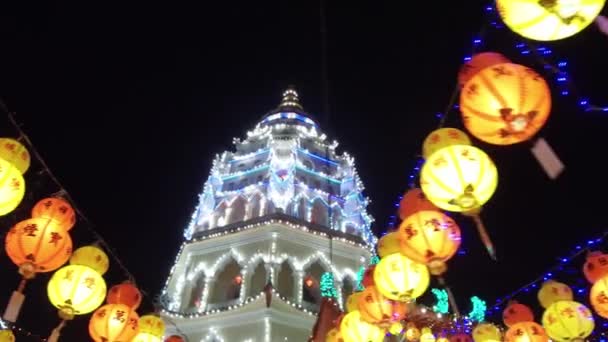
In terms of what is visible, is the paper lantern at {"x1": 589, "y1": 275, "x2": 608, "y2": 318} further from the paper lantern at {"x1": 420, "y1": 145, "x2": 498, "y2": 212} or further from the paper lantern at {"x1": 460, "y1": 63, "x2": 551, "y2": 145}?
the paper lantern at {"x1": 460, "y1": 63, "x2": 551, "y2": 145}

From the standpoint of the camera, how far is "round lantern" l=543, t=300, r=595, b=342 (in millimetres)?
7004

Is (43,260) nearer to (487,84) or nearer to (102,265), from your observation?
(102,265)

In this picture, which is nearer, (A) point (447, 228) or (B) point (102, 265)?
(A) point (447, 228)

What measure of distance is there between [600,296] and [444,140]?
315 cm

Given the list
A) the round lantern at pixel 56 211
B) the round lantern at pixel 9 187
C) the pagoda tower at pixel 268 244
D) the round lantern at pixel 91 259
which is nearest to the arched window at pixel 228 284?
the pagoda tower at pixel 268 244

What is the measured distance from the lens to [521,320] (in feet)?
26.0

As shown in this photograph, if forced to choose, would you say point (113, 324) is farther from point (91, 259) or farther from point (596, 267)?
point (596, 267)

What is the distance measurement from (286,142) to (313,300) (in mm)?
5890

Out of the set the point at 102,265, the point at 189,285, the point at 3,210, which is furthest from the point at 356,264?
the point at 3,210

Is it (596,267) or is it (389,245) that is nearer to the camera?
(389,245)

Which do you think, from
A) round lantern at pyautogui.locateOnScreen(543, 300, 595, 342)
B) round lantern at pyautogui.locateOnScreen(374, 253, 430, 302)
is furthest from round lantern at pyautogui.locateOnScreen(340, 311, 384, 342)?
round lantern at pyautogui.locateOnScreen(543, 300, 595, 342)

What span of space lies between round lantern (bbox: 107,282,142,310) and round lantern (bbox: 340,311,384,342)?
287 cm

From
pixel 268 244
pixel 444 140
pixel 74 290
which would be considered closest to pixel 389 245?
pixel 444 140

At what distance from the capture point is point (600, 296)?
6.69 m
